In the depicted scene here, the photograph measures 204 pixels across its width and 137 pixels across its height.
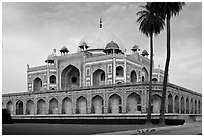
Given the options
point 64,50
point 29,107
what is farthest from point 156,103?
point 64,50

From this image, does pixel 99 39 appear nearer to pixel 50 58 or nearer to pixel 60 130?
pixel 50 58

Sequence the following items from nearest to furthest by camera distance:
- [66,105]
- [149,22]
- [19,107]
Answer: [149,22] → [66,105] → [19,107]

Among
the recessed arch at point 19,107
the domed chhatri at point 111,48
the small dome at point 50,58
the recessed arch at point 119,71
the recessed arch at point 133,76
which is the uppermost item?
the domed chhatri at point 111,48

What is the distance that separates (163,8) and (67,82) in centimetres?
2360

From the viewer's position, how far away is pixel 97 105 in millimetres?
31609

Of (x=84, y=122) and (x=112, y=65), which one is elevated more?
(x=112, y=65)

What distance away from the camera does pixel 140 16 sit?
2056 centimetres

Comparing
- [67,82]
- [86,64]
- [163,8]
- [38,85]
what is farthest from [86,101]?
[163,8]

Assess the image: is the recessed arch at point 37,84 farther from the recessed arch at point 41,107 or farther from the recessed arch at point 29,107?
the recessed arch at point 41,107

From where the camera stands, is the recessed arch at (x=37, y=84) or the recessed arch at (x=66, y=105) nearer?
the recessed arch at (x=66, y=105)

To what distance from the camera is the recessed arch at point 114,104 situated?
30.3 m

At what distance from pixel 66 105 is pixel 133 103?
7881 millimetres

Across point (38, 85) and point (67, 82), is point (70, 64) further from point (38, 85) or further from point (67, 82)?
point (38, 85)

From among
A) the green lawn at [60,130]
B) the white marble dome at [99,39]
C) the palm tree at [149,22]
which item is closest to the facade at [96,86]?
the white marble dome at [99,39]
